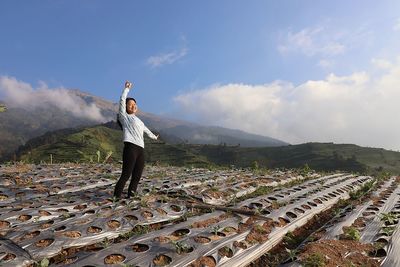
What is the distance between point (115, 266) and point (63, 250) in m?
1.20

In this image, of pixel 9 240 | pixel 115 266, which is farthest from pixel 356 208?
pixel 9 240

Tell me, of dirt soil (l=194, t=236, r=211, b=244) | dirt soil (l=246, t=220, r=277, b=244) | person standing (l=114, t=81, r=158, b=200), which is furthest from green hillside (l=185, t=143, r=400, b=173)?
dirt soil (l=194, t=236, r=211, b=244)

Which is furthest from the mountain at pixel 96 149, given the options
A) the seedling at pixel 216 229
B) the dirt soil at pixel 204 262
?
the dirt soil at pixel 204 262

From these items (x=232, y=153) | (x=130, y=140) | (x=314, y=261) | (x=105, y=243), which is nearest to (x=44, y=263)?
(x=105, y=243)

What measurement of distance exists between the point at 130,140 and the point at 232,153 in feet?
468

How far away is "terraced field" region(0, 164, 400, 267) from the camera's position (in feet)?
17.1

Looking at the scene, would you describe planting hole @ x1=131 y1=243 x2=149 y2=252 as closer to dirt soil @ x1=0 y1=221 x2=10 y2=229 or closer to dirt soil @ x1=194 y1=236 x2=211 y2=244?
dirt soil @ x1=194 y1=236 x2=211 y2=244

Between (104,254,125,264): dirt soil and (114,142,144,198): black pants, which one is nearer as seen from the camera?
(104,254,125,264): dirt soil

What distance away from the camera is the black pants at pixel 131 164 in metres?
8.41

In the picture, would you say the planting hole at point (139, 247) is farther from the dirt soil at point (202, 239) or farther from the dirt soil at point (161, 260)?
the dirt soil at point (202, 239)

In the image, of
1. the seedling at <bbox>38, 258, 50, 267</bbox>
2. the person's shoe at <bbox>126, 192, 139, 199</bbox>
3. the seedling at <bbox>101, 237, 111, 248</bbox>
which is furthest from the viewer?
the person's shoe at <bbox>126, 192, 139, 199</bbox>

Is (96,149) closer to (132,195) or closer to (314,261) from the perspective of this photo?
(132,195)

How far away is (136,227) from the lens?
6801 millimetres

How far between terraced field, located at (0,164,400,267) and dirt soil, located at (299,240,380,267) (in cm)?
2
